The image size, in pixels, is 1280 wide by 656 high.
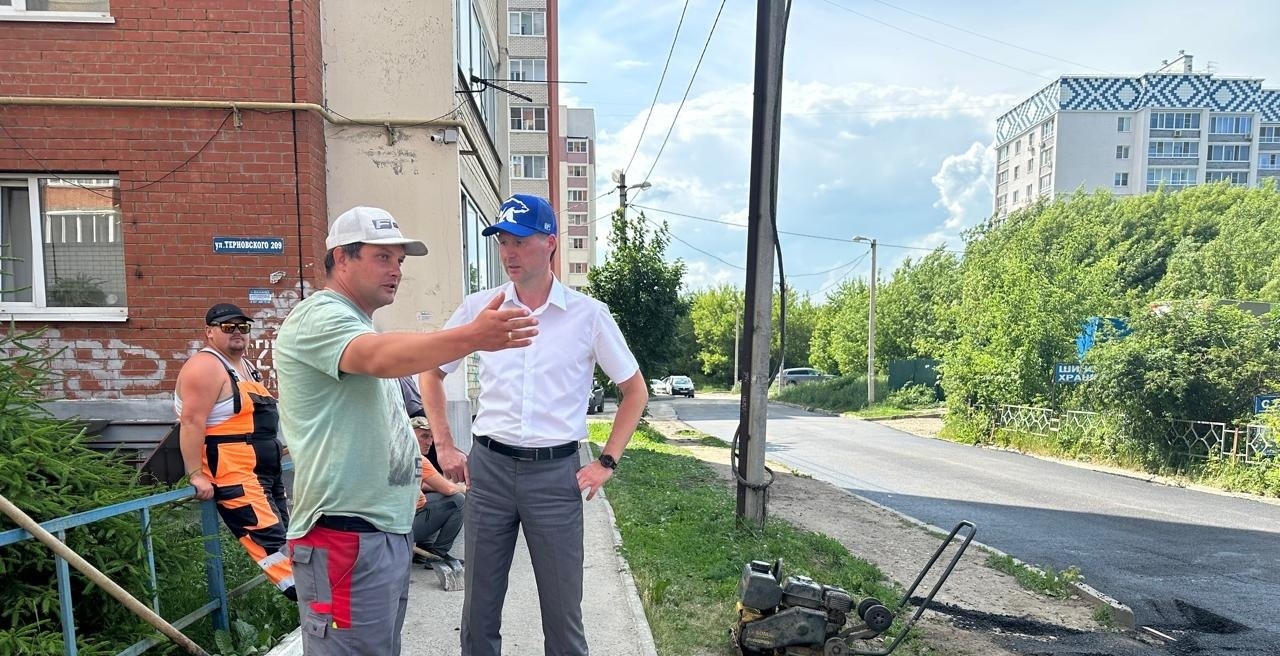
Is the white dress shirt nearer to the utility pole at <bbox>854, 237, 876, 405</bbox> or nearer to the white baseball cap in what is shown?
the white baseball cap

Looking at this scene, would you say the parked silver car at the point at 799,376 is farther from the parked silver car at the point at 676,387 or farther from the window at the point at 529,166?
the window at the point at 529,166

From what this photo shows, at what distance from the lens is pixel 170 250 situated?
6.23 metres

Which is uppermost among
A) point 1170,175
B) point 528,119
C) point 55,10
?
point 1170,175

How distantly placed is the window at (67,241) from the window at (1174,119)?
84.9 metres

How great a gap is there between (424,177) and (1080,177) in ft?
257

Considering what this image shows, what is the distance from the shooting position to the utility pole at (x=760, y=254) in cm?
583

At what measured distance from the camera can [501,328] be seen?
1.70 meters

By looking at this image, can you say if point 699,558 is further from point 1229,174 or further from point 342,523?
point 1229,174

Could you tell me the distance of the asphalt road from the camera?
219 inches

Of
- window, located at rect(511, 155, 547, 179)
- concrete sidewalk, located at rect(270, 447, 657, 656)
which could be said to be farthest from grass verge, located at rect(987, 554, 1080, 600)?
window, located at rect(511, 155, 547, 179)

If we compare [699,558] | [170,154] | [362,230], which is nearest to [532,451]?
[362,230]

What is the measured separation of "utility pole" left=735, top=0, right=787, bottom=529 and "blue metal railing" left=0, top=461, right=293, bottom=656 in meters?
3.85

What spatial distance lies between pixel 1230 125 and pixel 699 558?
8947cm

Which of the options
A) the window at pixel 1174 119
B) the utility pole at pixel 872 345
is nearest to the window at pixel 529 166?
the utility pole at pixel 872 345
